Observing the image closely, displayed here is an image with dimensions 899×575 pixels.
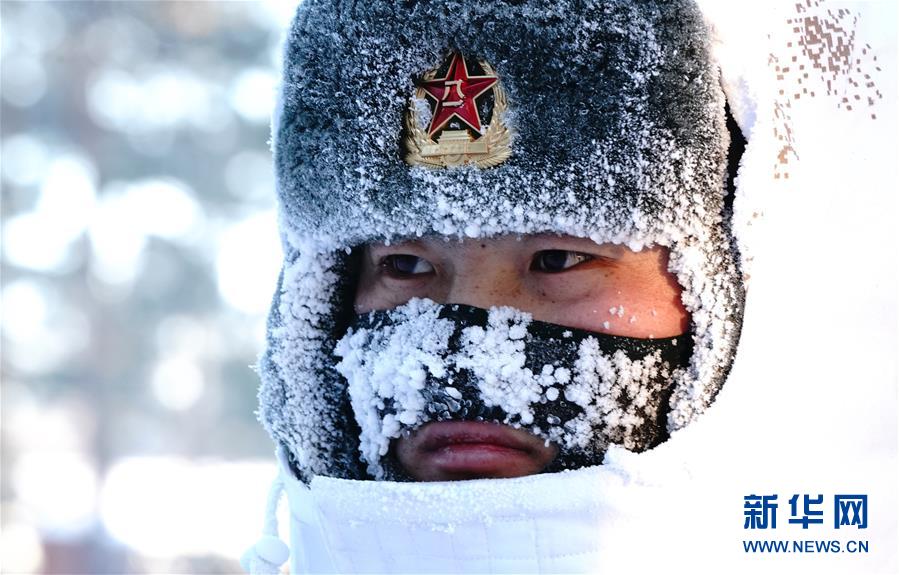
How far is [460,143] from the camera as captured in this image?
4.09ft

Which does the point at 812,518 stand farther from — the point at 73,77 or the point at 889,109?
the point at 73,77

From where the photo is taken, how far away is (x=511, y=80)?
3.98ft

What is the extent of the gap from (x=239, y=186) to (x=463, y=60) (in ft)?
26.6

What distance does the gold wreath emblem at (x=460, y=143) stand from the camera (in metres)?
1.23

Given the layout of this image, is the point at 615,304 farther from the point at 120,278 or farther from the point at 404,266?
the point at 120,278

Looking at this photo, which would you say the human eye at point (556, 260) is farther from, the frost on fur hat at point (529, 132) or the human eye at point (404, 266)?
the human eye at point (404, 266)

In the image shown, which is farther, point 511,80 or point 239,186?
point 239,186

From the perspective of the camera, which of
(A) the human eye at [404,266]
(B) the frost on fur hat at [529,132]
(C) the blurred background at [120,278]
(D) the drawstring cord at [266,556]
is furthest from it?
(C) the blurred background at [120,278]

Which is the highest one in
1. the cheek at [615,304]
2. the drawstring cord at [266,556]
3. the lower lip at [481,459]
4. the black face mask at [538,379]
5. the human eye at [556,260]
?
the human eye at [556,260]

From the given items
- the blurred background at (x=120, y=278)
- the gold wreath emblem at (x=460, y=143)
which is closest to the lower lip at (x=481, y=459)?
the gold wreath emblem at (x=460, y=143)

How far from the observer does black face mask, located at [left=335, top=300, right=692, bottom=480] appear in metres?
1.22

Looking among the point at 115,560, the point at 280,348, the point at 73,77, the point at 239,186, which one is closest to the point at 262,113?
the point at 239,186

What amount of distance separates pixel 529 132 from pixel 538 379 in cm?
32

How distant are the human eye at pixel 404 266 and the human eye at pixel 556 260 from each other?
16 cm
